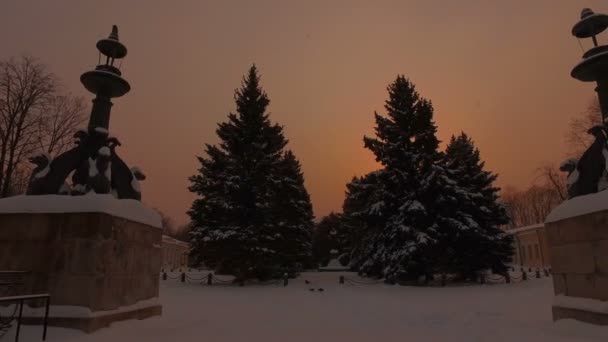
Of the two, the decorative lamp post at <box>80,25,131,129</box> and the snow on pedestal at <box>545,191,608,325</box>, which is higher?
the decorative lamp post at <box>80,25,131,129</box>

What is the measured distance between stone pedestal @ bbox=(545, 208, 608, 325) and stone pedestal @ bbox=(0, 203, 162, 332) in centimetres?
751

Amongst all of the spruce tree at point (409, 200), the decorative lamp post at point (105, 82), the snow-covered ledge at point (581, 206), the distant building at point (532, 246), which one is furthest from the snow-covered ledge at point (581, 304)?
the distant building at point (532, 246)

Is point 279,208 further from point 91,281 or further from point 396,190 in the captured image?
point 91,281

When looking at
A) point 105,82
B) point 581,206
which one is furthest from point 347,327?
point 105,82

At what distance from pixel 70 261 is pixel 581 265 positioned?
26.6 feet

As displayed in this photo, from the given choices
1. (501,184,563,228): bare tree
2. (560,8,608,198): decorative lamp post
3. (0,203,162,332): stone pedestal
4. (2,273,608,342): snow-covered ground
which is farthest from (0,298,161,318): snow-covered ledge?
(501,184,563,228): bare tree

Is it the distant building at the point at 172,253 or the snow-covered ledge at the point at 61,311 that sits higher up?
the distant building at the point at 172,253

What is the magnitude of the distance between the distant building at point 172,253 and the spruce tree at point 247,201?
35379mm

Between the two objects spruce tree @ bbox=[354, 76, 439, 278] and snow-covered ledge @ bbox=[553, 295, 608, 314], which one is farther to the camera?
spruce tree @ bbox=[354, 76, 439, 278]

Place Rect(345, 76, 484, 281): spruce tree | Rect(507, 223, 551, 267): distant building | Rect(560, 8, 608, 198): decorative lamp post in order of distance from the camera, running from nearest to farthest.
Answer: Rect(560, 8, 608, 198): decorative lamp post → Rect(345, 76, 484, 281): spruce tree → Rect(507, 223, 551, 267): distant building

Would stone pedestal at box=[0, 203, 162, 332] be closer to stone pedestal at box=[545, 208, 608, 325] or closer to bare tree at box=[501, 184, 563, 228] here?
stone pedestal at box=[545, 208, 608, 325]

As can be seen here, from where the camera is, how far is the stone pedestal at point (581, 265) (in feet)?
19.6

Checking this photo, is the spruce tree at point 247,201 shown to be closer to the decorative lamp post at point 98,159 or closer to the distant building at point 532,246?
the decorative lamp post at point 98,159

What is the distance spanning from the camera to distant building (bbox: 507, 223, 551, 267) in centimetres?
4469
